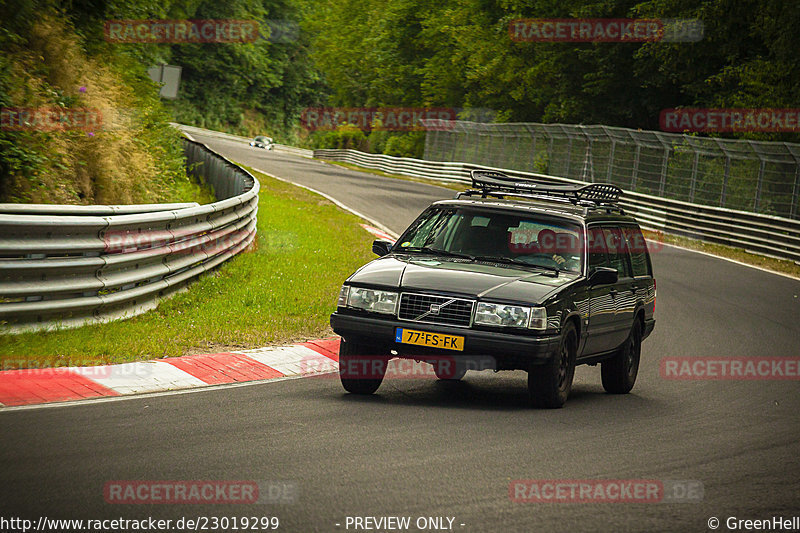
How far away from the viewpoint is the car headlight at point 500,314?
24.6 ft

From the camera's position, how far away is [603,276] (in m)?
8.73

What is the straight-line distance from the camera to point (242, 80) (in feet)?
308

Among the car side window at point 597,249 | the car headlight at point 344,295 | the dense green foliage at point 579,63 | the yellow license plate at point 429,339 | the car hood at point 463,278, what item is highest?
the dense green foliage at point 579,63

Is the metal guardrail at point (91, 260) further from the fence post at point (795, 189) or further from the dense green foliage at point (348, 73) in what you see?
the fence post at point (795, 189)

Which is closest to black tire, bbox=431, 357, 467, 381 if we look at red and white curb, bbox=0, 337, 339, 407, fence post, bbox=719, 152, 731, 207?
red and white curb, bbox=0, 337, 339, 407

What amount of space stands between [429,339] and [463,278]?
598 mm

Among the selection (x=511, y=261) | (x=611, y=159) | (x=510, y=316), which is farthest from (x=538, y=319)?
(x=611, y=159)

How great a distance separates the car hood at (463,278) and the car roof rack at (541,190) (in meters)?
1.40

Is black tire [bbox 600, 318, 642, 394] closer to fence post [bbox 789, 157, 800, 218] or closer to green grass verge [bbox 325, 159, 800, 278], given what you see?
green grass verge [bbox 325, 159, 800, 278]

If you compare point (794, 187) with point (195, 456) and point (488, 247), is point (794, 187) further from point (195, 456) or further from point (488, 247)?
point (195, 456)

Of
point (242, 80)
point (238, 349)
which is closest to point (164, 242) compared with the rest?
point (238, 349)

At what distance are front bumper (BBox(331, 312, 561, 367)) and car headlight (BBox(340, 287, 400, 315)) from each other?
0.08 meters

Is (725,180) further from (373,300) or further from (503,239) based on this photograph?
(373,300)

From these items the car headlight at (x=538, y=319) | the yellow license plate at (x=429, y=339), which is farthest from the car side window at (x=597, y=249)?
the yellow license plate at (x=429, y=339)
